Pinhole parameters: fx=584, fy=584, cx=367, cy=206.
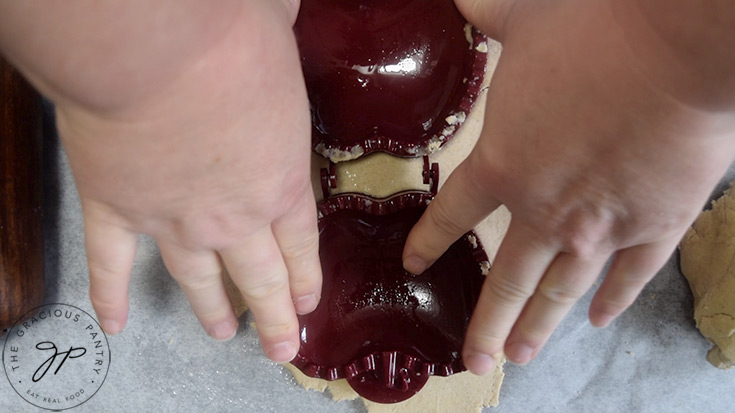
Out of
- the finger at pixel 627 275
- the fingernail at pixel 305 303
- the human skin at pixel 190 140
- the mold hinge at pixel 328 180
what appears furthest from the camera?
the mold hinge at pixel 328 180

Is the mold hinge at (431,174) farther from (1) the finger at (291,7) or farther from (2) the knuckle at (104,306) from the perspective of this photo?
(2) the knuckle at (104,306)

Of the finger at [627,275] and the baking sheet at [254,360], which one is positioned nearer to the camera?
the finger at [627,275]

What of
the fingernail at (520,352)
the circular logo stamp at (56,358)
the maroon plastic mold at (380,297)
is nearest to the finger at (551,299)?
the fingernail at (520,352)

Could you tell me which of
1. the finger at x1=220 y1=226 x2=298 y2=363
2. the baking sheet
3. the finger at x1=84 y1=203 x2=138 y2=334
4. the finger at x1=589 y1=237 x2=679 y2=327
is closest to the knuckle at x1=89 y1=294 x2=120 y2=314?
the finger at x1=84 y1=203 x2=138 y2=334

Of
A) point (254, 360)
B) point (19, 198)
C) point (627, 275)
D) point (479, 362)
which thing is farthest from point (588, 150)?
point (19, 198)

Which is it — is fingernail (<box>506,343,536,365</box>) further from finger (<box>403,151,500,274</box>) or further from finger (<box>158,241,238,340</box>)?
finger (<box>158,241,238,340</box>)

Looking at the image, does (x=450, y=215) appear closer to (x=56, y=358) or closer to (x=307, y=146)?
(x=307, y=146)

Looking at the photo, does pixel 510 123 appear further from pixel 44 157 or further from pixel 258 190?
pixel 44 157
